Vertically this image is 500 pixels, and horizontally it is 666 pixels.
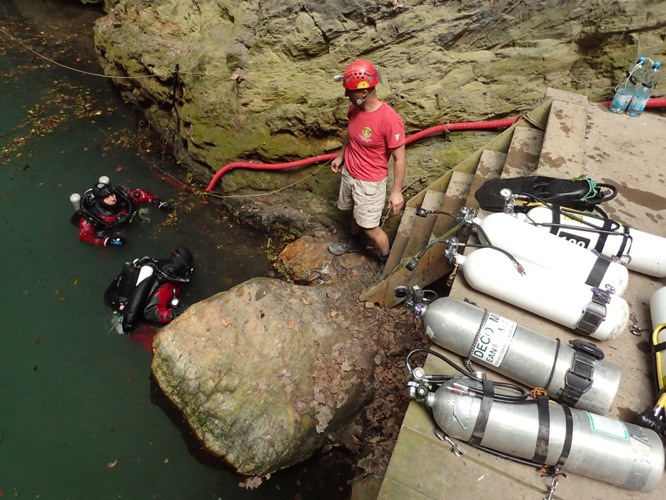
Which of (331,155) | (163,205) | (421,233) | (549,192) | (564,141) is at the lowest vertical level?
(163,205)

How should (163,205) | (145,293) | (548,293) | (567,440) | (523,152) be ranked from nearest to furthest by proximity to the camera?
(567,440)
(548,293)
(523,152)
(145,293)
(163,205)

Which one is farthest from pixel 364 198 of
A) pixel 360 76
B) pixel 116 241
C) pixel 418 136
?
pixel 116 241

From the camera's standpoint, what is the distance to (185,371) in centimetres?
484

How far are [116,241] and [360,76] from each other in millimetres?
4421

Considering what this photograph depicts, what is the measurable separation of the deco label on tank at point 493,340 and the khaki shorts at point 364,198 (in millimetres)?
2495

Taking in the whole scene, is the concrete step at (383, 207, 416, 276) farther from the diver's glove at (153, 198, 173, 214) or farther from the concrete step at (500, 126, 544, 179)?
the diver's glove at (153, 198, 173, 214)

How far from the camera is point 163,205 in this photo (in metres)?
6.92

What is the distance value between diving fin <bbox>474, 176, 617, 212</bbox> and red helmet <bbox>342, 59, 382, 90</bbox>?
5.05 ft

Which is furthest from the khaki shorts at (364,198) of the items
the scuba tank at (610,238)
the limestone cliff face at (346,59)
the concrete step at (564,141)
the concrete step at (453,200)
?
the scuba tank at (610,238)

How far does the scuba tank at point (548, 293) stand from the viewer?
316 cm

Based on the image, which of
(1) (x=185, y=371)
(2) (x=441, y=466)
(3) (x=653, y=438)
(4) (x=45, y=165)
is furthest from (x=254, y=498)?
(4) (x=45, y=165)

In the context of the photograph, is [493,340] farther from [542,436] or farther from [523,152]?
[523,152]

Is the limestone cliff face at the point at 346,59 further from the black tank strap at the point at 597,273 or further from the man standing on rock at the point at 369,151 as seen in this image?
the black tank strap at the point at 597,273

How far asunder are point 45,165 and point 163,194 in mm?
2149
